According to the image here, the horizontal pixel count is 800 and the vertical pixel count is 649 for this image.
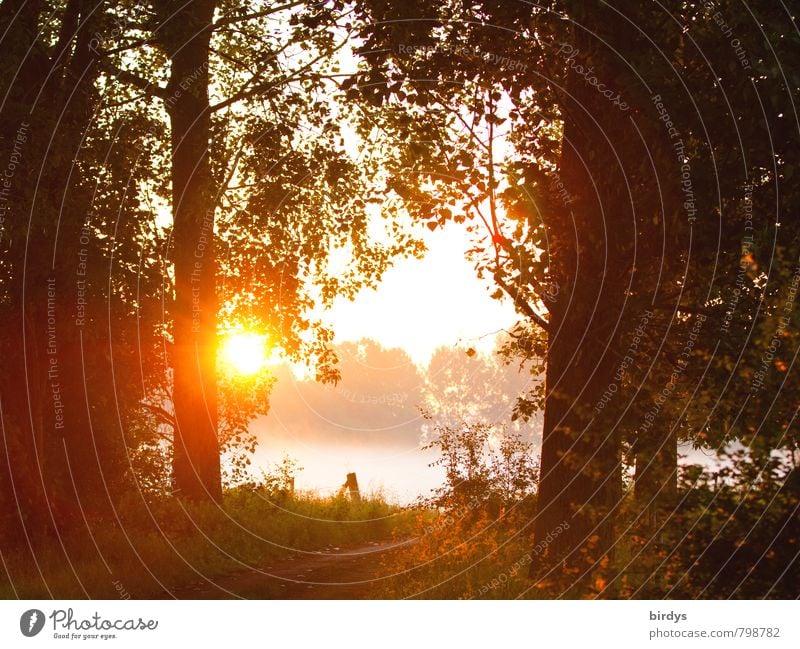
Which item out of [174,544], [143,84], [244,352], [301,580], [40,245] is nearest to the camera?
[40,245]

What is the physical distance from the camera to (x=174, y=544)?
16922 millimetres

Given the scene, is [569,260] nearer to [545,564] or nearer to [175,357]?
[545,564]

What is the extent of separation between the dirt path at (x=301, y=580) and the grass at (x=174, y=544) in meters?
0.46

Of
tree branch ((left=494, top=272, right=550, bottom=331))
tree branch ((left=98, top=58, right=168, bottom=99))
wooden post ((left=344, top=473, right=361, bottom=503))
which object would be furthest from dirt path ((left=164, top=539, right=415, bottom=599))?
wooden post ((left=344, top=473, right=361, bottom=503))

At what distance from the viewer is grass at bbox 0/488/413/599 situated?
45.7 feet

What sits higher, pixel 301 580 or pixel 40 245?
pixel 40 245

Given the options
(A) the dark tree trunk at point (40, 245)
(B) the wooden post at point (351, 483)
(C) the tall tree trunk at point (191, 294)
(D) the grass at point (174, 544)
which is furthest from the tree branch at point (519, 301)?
(B) the wooden post at point (351, 483)

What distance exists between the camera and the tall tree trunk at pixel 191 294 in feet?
65.1

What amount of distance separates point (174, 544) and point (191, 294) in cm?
605

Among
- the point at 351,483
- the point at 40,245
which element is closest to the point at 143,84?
the point at 40,245

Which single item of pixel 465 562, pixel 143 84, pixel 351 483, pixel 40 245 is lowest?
pixel 465 562

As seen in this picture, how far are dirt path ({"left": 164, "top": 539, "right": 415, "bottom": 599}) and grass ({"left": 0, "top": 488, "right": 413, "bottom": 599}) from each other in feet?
1.51

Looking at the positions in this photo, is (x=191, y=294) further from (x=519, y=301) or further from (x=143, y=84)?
(x=519, y=301)
